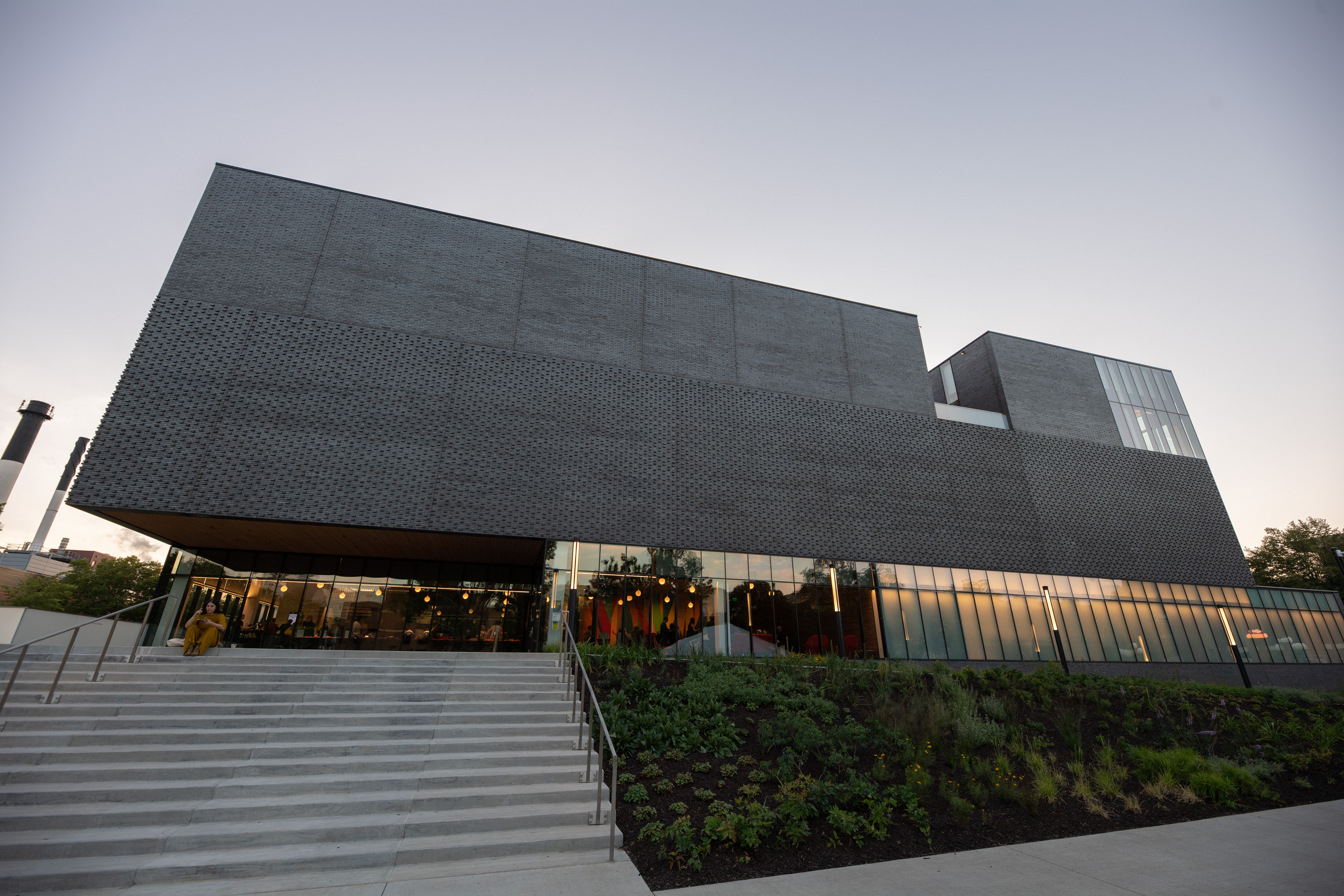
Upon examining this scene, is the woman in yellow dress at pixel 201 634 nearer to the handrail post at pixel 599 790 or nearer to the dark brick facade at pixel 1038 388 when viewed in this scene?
the handrail post at pixel 599 790

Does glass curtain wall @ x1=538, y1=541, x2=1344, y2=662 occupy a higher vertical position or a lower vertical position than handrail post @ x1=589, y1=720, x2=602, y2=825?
higher

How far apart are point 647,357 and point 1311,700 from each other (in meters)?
21.1

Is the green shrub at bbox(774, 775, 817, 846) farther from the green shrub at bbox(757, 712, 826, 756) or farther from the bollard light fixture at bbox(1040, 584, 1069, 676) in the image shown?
the bollard light fixture at bbox(1040, 584, 1069, 676)

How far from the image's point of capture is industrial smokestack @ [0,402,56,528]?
190 feet

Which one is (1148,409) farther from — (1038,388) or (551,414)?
(551,414)

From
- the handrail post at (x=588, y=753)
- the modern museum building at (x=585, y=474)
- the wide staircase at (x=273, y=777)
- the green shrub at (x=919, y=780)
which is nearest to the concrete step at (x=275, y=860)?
the wide staircase at (x=273, y=777)

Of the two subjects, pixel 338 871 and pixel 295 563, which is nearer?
pixel 338 871

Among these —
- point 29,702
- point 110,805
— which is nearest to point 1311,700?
point 110,805

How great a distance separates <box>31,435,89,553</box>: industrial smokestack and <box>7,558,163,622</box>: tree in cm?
2889

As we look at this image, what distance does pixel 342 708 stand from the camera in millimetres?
9750

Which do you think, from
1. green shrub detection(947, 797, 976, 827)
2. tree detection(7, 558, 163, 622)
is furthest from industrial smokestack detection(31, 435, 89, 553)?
green shrub detection(947, 797, 976, 827)

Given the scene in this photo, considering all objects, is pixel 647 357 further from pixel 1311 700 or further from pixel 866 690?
pixel 1311 700

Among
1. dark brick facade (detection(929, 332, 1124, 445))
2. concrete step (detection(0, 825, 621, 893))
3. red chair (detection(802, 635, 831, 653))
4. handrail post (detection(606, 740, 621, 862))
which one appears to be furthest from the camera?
dark brick facade (detection(929, 332, 1124, 445))

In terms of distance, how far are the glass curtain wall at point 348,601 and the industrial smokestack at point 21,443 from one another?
56.6 meters
